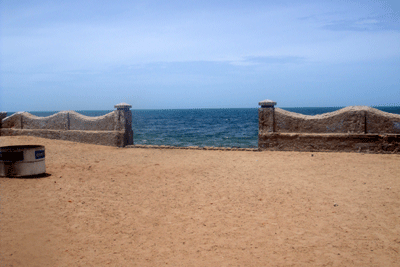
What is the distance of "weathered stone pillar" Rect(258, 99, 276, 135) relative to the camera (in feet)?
30.7

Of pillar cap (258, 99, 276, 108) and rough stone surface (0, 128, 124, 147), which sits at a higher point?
pillar cap (258, 99, 276, 108)

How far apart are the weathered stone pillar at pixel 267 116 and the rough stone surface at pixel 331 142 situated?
193 mm

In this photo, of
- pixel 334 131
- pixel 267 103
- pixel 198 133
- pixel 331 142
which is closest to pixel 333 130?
pixel 334 131

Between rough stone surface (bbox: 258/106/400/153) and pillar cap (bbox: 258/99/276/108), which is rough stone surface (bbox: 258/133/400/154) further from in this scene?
pillar cap (bbox: 258/99/276/108)

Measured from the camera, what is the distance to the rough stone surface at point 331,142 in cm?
834

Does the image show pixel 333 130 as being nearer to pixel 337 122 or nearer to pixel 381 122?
pixel 337 122

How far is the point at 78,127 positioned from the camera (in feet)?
38.1

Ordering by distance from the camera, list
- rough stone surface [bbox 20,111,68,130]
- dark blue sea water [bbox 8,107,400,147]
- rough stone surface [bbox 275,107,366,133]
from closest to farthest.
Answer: rough stone surface [bbox 275,107,366,133] → rough stone surface [bbox 20,111,68,130] → dark blue sea water [bbox 8,107,400,147]

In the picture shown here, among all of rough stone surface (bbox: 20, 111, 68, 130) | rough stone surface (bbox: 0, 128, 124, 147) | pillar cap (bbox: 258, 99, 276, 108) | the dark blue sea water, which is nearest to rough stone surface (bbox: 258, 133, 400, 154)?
pillar cap (bbox: 258, 99, 276, 108)

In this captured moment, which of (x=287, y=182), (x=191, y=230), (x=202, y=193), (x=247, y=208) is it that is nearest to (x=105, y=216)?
(x=191, y=230)


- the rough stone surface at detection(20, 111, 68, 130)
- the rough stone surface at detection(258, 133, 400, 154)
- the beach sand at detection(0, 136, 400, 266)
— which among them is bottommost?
the beach sand at detection(0, 136, 400, 266)

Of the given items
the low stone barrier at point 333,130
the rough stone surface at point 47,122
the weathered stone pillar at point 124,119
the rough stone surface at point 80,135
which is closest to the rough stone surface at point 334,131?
the low stone barrier at point 333,130

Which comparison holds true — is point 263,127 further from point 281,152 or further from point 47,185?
point 47,185

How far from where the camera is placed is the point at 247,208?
15.3ft
